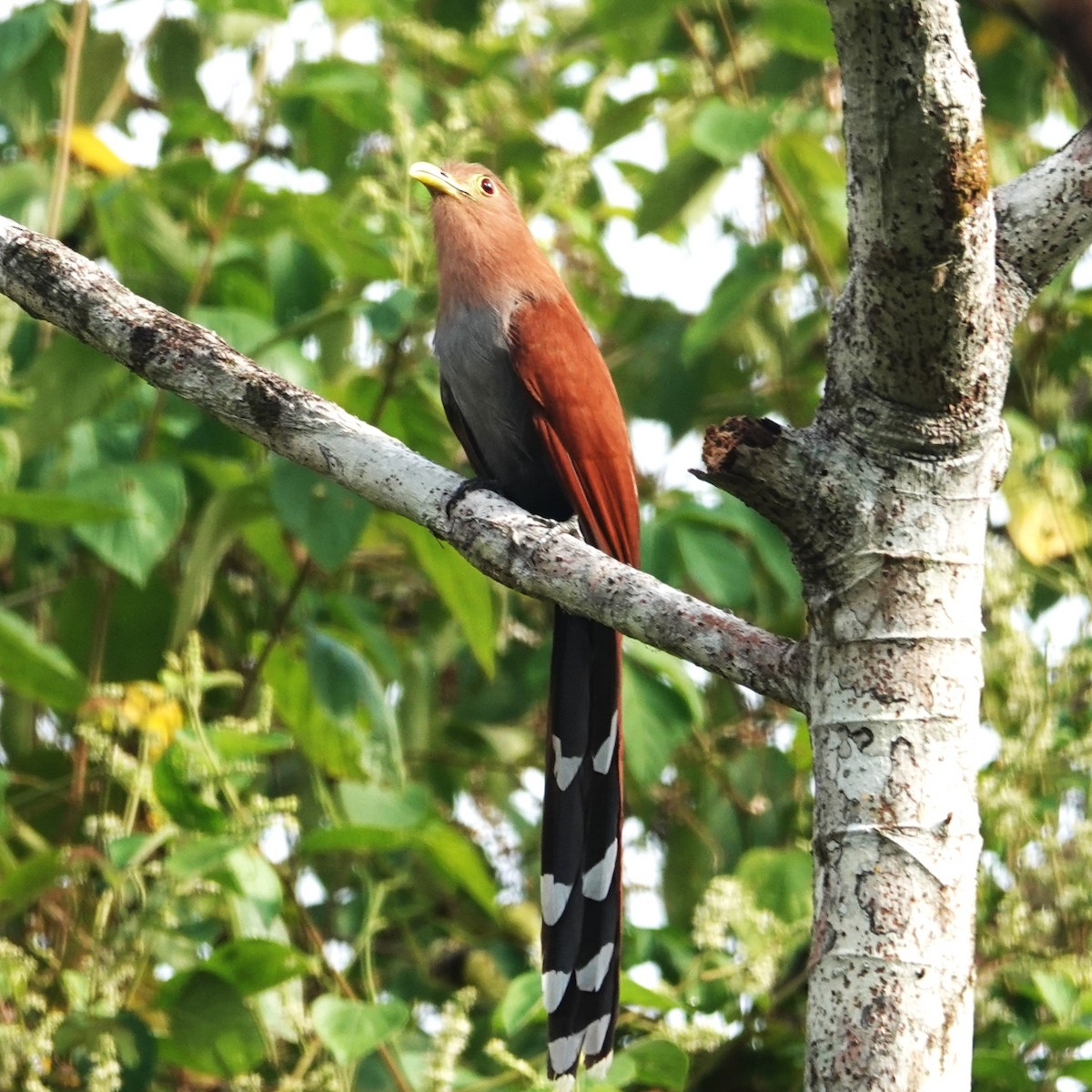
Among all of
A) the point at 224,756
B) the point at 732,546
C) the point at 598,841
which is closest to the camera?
the point at 224,756

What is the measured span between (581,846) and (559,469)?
0.70 meters

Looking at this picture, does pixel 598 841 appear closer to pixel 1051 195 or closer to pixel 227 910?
pixel 227 910

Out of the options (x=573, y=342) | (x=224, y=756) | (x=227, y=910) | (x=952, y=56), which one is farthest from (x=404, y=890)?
(x=952, y=56)

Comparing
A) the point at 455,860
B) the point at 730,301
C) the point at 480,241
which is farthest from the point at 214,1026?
the point at 730,301

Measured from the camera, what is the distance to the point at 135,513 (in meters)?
2.54

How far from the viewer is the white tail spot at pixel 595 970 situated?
2359 millimetres

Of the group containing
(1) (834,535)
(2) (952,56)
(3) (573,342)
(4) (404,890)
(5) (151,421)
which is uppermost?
(3) (573,342)

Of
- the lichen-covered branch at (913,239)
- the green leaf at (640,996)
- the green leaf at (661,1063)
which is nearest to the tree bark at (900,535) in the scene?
the lichen-covered branch at (913,239)

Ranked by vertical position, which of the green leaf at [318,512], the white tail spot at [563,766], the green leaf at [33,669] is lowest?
the white tail spot at [563,766]

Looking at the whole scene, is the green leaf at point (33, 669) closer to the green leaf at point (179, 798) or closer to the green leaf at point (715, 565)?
the green leaf at point (179, 798)

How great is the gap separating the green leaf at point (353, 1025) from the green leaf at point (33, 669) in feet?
2.37

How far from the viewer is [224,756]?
2.41 meters

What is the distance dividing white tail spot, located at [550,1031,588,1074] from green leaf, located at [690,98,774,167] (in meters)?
1.59

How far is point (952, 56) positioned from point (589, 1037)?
1.55 metres
